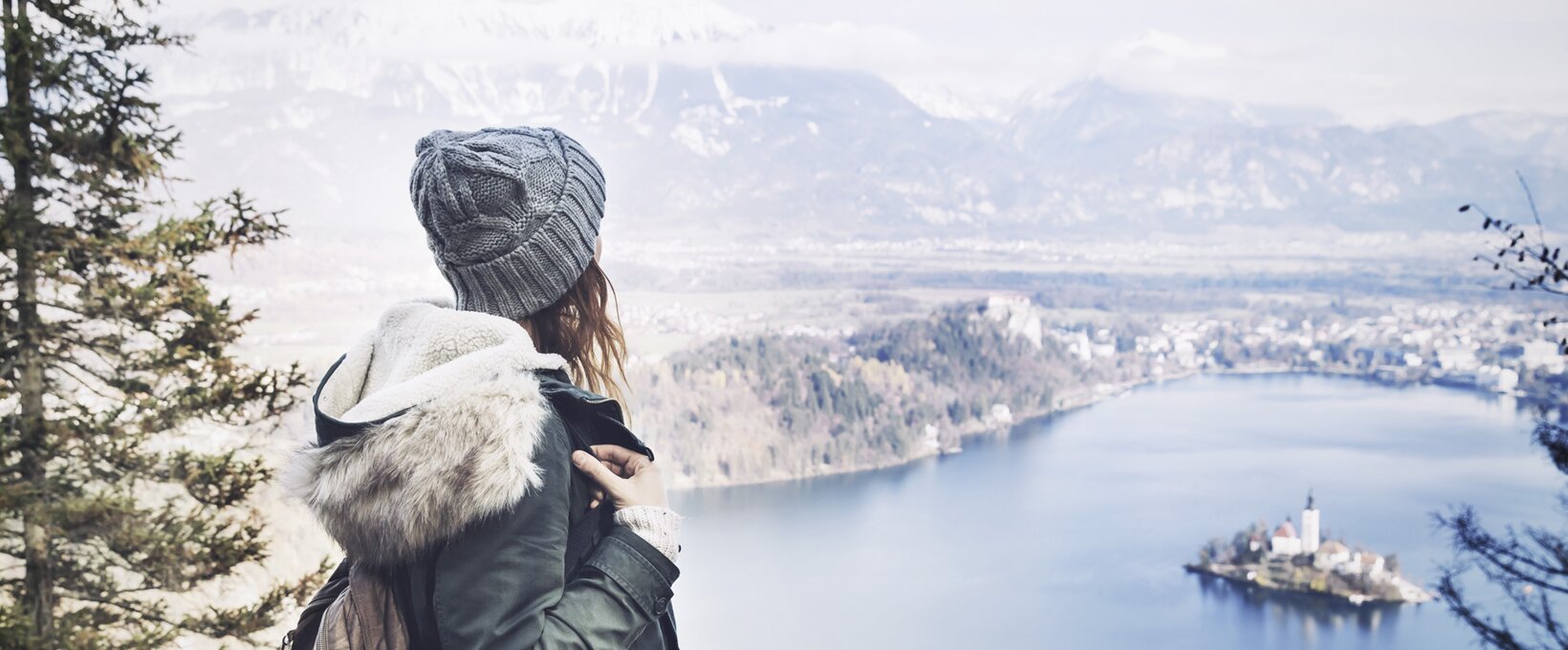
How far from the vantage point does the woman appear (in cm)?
54

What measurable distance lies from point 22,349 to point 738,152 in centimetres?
5987

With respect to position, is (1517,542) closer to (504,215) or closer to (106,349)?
(504,215)

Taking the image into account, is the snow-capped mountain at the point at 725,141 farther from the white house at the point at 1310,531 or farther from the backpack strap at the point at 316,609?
the backpack strap at the point at 316,609

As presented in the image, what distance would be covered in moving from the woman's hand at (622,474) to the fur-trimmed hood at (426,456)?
0.04 metres

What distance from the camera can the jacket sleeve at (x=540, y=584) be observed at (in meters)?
0.53

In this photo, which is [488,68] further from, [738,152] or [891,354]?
[891,354]

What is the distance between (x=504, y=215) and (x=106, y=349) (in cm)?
265

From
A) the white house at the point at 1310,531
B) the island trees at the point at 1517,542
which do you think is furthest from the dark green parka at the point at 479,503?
the white house at the point at 1310,531

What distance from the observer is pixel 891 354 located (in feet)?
115

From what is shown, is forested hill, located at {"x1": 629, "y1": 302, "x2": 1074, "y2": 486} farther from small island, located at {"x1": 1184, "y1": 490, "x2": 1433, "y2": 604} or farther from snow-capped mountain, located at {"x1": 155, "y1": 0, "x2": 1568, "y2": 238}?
snow-capped mountain, located at {"x1": 155, "y1": 0, "x2": 1568, "y2": 238}

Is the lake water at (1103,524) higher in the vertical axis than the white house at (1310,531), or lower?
lower

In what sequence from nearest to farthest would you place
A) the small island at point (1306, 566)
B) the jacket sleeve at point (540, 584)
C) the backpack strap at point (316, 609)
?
the jacket sleeve at point (540, 584) → the backpack strap at point (316, 609) → the small island at point (1306, 566)

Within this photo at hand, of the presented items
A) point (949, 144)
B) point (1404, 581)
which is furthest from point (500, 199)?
point (949, 144)

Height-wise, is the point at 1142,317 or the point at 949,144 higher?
the point at 949,144
